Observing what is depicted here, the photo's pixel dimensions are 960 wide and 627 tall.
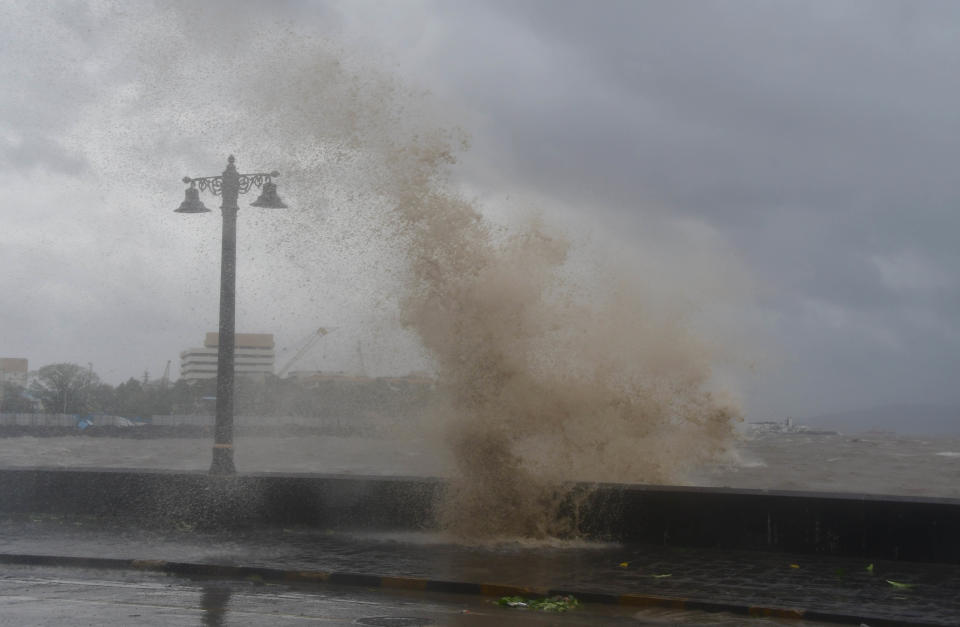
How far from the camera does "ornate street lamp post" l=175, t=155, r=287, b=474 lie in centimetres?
1300

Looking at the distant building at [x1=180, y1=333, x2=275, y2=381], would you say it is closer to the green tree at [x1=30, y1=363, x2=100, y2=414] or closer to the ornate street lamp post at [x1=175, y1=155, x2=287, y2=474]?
the ornate street lamp post at [x1=175, y1=155, x2=287, y2=474]

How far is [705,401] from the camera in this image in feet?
71.1

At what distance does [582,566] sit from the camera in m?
9.73

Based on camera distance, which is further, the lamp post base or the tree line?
the tree line

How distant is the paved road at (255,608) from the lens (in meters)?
7.32

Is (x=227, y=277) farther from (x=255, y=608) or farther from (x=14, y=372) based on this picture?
(x=14, y=372)

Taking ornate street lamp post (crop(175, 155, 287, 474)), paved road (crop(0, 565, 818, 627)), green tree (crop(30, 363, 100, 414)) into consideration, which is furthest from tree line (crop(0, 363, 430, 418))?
paved road (crop(0, 565, 818, 627))

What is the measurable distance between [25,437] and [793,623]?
72.2m

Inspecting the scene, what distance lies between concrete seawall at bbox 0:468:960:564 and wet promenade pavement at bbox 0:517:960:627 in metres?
0.26

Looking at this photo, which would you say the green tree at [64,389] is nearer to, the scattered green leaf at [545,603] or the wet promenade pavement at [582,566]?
the wet promenade pavement at [582,566]

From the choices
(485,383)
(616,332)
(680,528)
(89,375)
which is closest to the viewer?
(680,528)

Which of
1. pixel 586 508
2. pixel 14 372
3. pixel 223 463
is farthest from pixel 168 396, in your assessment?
pixel 586 508

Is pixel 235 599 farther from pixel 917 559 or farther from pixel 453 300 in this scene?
pixel 917 559

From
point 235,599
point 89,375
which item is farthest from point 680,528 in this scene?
point 89,375
